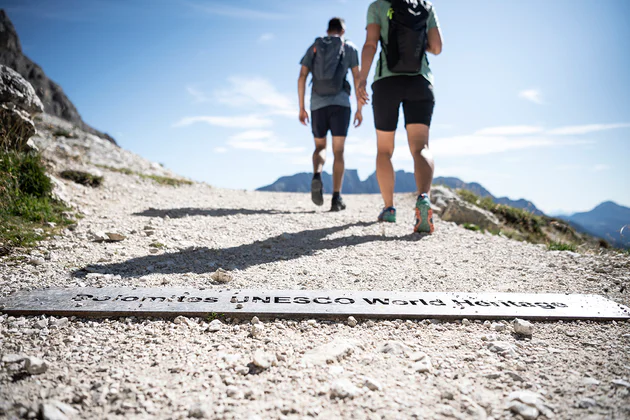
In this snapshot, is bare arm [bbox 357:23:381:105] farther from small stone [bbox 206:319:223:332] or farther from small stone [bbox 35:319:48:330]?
small stone [bbox 35:319:48:330]

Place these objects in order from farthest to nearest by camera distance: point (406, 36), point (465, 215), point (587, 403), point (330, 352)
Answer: point (465, 215) → point (406, 36) → point (330, 352) → point (587, 403)

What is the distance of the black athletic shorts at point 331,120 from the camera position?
6.24 meters

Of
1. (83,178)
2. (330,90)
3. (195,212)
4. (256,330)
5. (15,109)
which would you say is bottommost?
(256,330)

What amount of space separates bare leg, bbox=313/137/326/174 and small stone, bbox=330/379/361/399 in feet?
16.6

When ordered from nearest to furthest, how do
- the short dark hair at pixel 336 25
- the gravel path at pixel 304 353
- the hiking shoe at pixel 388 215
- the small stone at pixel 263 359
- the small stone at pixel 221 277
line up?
the gravel path at pixel 304 353 < the small stone at pixel 263 359 < the small stone at pixel 221 277 < the hiking shoe at pixel 388 215 < the short dark hair at pixel 336 25

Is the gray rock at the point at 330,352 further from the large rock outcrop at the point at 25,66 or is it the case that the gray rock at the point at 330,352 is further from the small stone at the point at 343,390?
the large rock outcrop at the point at 25,66

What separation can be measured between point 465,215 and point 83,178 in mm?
7197

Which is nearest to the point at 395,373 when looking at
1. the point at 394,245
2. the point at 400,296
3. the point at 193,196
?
the point at 400,296

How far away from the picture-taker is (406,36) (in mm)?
4328

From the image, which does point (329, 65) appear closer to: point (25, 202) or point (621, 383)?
point (25, 202)

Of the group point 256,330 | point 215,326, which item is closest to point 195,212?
point 215,326

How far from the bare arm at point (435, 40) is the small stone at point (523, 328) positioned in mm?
3697

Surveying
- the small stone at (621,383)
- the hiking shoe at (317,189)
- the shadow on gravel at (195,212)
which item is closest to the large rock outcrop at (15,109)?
the shadow on gravel at (195,212)

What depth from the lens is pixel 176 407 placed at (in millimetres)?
1393
